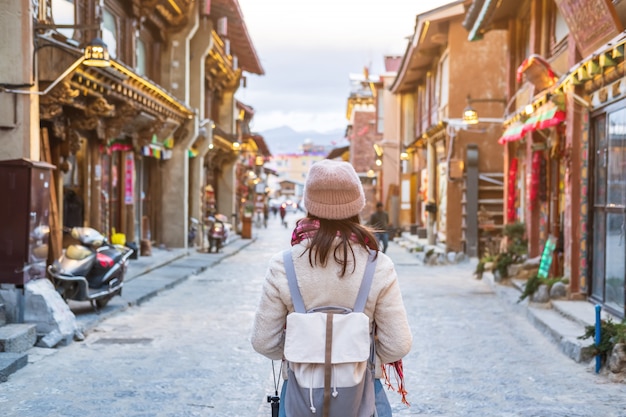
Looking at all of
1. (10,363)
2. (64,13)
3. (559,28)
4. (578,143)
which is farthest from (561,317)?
(64,13)

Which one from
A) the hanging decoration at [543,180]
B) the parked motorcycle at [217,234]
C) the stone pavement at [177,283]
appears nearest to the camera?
the stone pavement at [177,283]

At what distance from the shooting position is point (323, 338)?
3.27m

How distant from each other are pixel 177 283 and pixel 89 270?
18.2 feet

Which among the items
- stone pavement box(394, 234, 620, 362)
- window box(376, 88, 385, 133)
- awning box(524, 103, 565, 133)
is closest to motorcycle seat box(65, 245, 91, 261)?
stone pavement box(394, 234, 620, 362)

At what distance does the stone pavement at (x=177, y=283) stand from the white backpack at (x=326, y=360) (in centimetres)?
613

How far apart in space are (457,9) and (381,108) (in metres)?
25.3

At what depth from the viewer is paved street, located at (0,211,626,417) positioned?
6.87m

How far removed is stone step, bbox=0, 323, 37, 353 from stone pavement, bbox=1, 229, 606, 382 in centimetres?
13

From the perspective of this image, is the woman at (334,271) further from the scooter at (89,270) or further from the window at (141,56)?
the window at (141,56)

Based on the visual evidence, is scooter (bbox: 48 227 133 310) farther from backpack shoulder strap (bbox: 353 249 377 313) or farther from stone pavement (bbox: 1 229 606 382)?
backpack shoulder strap (bbox: 353 249 377 313)

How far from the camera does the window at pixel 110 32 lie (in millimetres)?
18141

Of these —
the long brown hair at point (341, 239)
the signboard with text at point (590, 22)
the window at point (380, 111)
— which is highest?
the window at point (380, 111)

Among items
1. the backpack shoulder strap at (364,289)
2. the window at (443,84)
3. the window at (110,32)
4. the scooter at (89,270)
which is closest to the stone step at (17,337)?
the scooter at (89,270)

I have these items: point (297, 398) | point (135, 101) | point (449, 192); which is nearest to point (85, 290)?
point (135, 101)
